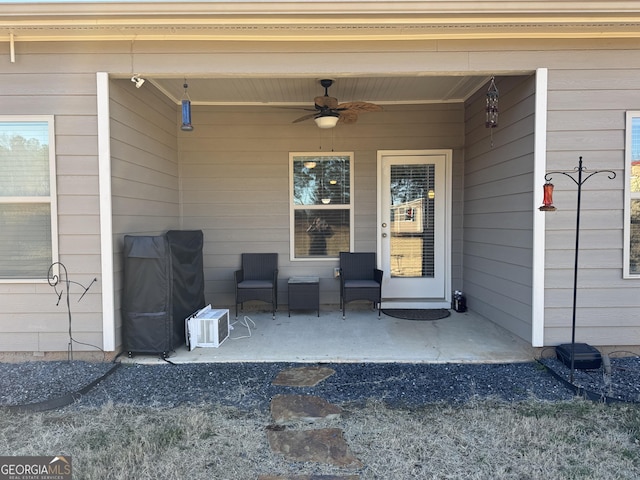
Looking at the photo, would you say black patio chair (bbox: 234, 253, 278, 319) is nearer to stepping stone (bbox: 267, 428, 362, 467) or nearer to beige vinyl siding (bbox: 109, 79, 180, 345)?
beige vinyl siding (bbox: 109, 79, 180, 345)

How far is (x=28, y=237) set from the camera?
3.18m

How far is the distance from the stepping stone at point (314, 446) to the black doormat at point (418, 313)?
2455 millimetres

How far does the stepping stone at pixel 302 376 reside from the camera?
281 centimetres

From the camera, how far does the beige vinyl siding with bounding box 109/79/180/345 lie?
10.6 ft

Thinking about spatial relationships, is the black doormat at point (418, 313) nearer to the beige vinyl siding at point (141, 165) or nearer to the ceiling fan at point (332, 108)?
the ceiling fan at point (332, 108)

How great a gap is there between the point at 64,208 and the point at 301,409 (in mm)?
2424

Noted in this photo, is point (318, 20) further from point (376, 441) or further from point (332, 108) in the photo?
point (376, 441)

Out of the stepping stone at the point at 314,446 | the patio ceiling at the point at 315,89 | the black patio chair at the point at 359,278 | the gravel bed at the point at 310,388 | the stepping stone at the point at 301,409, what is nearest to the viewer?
the stepping stone at the point at 314,446

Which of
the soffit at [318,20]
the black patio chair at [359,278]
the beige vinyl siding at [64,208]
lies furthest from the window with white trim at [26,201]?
the black patio chair at [359,278]

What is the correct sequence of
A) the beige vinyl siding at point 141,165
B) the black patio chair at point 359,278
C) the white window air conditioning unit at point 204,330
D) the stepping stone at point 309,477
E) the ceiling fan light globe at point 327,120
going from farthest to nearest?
the black patio chair at point 359,278 < the ceiling fan light globe at point 327,120 < the white window air conditioning unit at point 204,330 < the beige vinyl siding at point 141,165 < the stepping stone at point 309,477

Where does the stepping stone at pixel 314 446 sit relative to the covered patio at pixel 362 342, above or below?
below

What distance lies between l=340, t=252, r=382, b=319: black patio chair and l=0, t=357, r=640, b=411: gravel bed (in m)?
1.28

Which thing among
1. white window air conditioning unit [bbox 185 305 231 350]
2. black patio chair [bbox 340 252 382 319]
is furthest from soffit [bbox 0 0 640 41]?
black patio chair [bbox 340 252 382 319]

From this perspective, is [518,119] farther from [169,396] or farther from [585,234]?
[169,396]
